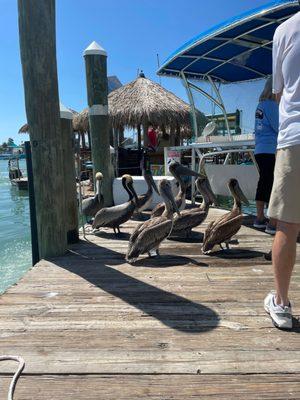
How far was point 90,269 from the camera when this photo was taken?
3.75 metres

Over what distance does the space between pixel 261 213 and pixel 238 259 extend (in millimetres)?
1565

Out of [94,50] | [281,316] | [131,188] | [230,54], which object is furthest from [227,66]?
[281,316]

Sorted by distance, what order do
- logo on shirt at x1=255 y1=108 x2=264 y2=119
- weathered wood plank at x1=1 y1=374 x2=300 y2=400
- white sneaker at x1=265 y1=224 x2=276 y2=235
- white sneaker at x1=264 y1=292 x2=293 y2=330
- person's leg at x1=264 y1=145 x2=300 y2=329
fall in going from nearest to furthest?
1. weathered wood plank at x1=1 y1=374 x2=300 y2=400
2. person's leg at x1=264 y1=145 x2=300 y2=329
3. white sneaker at x1=264 y1=292 x2=293 y2=330
4. logo on shirt at x1=255 y1=108 x2=264 y2=119
5. white sneaker at x1=265 y1=224 x2=276 y2=235

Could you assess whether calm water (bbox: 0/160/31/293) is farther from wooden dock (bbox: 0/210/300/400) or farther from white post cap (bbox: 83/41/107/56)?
white post cap (bbox: 83/41/107/56)

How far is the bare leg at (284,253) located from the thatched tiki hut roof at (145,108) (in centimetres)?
1437

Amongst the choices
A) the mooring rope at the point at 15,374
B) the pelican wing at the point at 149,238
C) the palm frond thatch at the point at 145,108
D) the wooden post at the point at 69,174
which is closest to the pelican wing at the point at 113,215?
the wooden post at the point at 69,174

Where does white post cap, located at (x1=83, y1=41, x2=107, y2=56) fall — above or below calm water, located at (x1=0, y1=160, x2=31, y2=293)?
above

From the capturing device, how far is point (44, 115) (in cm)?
384

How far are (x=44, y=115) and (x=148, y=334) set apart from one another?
2.46 meters

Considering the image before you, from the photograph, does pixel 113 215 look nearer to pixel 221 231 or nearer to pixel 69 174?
pixel 69 174

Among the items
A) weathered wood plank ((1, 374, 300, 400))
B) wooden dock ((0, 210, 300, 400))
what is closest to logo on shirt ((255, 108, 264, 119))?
wooden dock ((0, 210, 300, 400))

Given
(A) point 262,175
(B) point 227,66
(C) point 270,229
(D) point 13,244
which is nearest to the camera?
(A) point 262,175

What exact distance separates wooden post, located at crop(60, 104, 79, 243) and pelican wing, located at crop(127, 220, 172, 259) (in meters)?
1.11

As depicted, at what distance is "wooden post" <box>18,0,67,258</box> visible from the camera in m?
3.70
